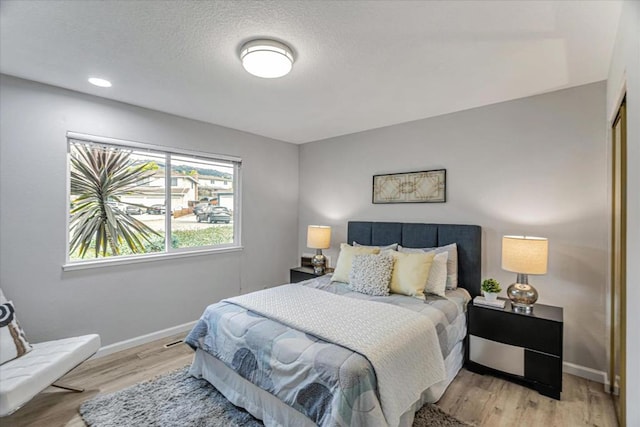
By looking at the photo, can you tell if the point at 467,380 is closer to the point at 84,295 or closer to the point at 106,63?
the point at 84,295

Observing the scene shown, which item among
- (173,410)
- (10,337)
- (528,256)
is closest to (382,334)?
(528,256)

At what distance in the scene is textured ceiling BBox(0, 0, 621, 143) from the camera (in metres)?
1.57

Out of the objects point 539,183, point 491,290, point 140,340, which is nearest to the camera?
point 491,290

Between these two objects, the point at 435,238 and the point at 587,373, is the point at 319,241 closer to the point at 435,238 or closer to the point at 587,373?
the point at 435,238

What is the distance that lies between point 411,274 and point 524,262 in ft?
2.78

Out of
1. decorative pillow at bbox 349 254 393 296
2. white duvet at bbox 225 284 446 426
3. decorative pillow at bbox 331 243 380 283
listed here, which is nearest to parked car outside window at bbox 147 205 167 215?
white duvet at bbox 225 284 446 426

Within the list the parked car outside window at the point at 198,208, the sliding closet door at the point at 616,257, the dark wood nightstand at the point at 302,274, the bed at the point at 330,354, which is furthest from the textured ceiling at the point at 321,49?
the dark wood nightstand at the point at 302,274

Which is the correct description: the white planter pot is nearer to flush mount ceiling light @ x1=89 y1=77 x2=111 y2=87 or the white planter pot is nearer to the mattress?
the mattress

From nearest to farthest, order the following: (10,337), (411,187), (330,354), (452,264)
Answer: (330,354) < (10,337) < (452,264) < (411,187)

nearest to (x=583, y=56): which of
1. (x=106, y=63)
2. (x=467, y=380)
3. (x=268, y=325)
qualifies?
(x=467, y=380)

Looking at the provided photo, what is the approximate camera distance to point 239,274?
3.92m

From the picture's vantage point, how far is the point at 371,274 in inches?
107

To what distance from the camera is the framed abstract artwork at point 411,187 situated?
323 centimetres

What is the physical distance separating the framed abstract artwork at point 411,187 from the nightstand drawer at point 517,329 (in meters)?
1.24
